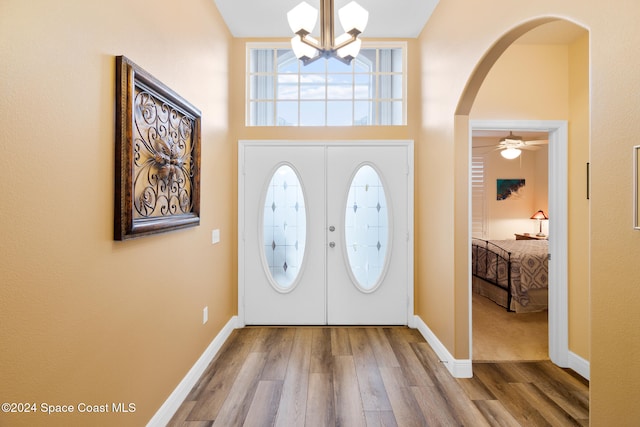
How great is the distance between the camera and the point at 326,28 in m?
1.90

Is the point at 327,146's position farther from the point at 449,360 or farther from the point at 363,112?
the point at 449,360

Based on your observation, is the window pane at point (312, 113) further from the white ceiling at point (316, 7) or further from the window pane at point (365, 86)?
the white ceiling at point (316, 7)

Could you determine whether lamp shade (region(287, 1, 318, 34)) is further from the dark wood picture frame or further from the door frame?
the door frame

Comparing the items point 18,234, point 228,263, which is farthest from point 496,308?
point 18,234

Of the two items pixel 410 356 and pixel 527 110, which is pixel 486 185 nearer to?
pixel 527 110

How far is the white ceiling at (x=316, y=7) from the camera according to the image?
2725mm

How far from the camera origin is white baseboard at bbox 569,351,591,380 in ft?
7.72

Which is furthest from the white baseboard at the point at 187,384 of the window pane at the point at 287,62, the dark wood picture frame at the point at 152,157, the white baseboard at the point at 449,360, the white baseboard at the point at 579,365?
the white baseboard at the point at 579,365

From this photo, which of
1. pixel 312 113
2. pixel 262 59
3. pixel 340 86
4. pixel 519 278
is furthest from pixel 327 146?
pixel 519 278

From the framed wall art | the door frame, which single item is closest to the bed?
the door frame

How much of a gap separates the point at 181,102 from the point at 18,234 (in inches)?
51.1

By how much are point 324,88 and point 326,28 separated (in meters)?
1.50

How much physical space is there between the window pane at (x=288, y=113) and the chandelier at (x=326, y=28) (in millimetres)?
1301

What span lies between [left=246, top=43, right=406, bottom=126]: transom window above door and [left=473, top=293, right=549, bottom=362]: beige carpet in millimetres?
2435
